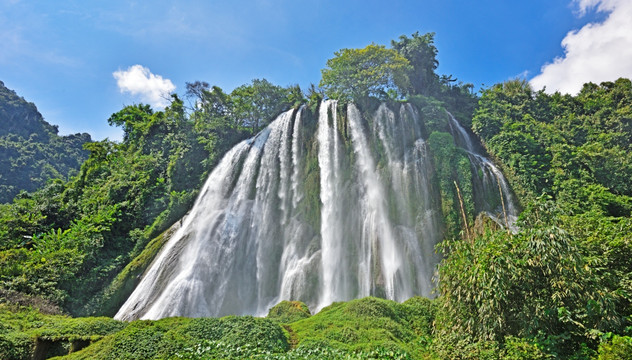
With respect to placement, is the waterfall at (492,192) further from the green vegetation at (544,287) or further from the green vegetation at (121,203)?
the green vegetation at (121,203)

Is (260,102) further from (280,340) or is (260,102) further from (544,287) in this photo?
(544,287)

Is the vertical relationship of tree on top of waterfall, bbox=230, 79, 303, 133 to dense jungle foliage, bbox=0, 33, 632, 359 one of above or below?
above

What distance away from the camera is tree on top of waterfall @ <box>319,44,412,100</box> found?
2688cm

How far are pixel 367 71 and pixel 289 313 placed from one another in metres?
20.7

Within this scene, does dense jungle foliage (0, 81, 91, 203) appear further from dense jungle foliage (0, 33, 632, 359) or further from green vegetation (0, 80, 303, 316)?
dense jungle foliage (0, 33, 632, 359)

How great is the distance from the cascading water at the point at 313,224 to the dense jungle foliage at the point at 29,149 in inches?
1384

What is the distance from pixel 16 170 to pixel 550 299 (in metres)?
62.1

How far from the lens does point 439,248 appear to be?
10445mm

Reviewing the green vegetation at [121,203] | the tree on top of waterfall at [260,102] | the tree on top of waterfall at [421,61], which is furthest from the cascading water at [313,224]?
the tree on top of waterfall at [421,61]

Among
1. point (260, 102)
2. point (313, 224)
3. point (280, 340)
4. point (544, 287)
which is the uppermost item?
point (260, 102)

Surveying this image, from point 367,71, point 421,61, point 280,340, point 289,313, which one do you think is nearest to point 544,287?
point 280,340

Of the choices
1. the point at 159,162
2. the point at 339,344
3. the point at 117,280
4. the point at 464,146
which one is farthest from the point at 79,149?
the point at 339,344

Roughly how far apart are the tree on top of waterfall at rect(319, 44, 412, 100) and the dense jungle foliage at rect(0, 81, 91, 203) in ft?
126

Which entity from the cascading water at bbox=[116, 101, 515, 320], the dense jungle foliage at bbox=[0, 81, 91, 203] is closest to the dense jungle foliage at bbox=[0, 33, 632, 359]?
the cascading water at bbox=[116, 101, 515, 320]
